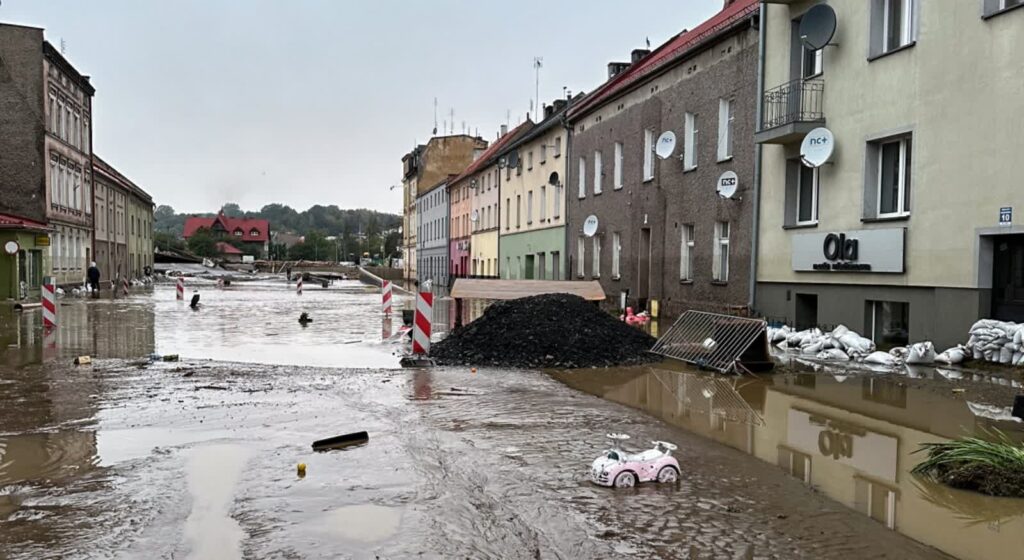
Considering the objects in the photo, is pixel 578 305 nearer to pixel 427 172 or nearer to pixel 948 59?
pixel 948 59

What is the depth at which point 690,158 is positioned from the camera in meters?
23.8

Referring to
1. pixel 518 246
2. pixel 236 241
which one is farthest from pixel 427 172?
pixel 236 241

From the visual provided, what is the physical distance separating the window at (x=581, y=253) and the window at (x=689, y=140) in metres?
9.95

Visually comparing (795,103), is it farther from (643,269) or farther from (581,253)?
(581,253)

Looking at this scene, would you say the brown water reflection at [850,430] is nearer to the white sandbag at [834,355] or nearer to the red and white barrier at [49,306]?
the white sandbag at [834,355]

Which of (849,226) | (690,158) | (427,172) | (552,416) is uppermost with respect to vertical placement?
(427,172)

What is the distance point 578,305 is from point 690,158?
1014cm

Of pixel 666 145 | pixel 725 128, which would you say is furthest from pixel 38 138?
pixel 725 128

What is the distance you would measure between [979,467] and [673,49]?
83.1 feet

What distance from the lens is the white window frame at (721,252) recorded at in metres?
21.6

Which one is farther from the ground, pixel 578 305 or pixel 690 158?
pixel 690 158

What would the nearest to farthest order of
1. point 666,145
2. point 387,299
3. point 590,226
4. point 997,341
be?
point 997,341 < point 666,145 < point 387,299 < point 590,226

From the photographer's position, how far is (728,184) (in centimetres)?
2031

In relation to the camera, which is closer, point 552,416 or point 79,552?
point 79,552
